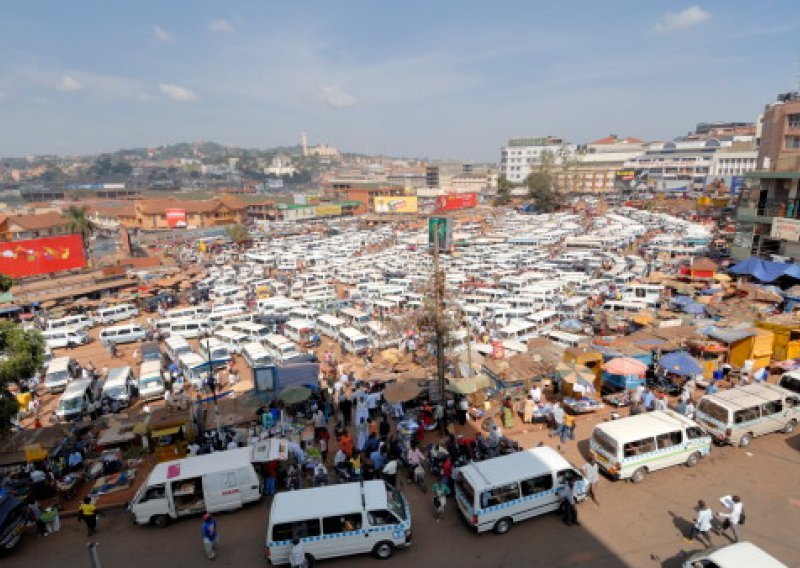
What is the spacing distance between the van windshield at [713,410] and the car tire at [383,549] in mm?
9146

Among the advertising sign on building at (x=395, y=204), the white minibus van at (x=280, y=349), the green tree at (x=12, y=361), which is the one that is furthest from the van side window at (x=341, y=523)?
the advertising sign on building at (x=395, y=204)

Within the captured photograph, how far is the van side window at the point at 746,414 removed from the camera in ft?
39.0

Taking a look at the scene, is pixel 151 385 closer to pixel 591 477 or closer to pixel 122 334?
pixel 122 334

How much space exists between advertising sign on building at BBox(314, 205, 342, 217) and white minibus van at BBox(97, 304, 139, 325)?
171ft

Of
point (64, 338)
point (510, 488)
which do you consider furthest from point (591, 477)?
point (64, 338)

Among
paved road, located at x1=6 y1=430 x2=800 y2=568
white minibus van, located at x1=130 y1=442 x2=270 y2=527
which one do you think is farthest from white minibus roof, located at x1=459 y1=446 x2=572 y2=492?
white minibus van, located at x1=130 y1=442 x2=270 y2=527

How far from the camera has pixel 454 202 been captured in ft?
270

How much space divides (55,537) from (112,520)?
1.10m

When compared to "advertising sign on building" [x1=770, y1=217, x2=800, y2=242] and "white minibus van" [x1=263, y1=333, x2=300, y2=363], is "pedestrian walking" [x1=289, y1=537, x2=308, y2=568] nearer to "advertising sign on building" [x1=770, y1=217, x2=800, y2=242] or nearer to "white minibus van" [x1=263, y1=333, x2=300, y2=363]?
"white minibus van" [x1=263, y1=333, x2=300, y2=363]

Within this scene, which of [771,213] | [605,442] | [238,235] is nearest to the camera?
[605,442]

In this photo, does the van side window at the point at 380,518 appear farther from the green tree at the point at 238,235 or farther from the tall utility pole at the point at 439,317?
the green tree at the point at 238,235

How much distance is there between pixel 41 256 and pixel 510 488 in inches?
1593

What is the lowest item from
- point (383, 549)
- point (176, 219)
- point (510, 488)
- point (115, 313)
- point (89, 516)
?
point (115, 313)

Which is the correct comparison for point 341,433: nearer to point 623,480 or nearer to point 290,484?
point 290,484
